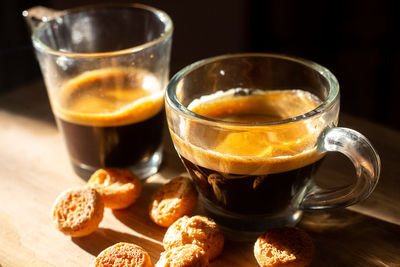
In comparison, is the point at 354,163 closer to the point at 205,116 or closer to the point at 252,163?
the point at 252,163

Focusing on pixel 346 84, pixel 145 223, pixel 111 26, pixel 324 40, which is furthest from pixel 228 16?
pixel 145 223

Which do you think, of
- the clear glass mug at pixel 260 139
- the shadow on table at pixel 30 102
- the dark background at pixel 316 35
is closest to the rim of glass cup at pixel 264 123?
the clear glass mug at pixel 260 139

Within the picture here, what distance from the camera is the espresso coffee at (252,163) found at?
2.40ft

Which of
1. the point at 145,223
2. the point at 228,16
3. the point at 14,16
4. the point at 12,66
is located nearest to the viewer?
the point at 145,223

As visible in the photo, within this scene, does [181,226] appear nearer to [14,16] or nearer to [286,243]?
[286,243]

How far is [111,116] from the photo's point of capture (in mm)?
907

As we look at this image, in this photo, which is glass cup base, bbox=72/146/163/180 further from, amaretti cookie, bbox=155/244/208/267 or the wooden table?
amaretti cookie, bbox=155/244/208/267

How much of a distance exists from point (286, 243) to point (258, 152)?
125 millimetres

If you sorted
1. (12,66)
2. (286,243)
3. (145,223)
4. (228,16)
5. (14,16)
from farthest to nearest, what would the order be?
(228,16) < (14,16) < (12,66) < (145,223) < (286,243)

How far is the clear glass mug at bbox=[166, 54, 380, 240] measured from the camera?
73 centimetres

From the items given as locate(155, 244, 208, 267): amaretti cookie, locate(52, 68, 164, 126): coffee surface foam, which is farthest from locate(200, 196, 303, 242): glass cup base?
locate(52, 68, 164, 126): coffee surface foam

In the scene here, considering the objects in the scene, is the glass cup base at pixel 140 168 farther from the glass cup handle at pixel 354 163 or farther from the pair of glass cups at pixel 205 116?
the glass cup handle at pixel 354 163

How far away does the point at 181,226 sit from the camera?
0.77 meters

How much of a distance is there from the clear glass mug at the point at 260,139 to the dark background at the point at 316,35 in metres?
1.01
